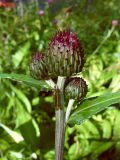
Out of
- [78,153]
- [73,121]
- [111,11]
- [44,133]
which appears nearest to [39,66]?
[73,121]

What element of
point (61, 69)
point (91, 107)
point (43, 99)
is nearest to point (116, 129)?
point (43, 99)

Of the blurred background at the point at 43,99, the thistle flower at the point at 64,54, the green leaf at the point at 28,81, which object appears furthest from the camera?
the blurred background at the point at 43,99

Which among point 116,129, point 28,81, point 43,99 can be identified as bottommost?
point 116,129

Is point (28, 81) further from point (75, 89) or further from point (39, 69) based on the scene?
point (75, 89)

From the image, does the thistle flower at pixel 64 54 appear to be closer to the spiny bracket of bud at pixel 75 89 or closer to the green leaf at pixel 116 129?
the spiny bracket of bud at pixel 75 89

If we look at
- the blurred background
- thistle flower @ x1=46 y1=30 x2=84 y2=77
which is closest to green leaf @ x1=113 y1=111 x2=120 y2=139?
the blurred background

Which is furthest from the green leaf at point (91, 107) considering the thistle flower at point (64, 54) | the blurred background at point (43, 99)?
the blurred background at point (43, 99)
